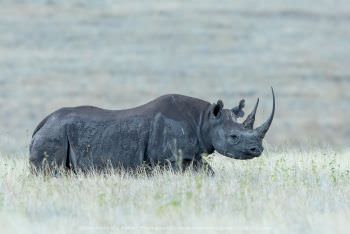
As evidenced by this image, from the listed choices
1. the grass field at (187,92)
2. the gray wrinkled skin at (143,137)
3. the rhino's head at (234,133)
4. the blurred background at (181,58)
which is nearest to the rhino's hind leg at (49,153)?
the gray wrinkled skin at (143,137)

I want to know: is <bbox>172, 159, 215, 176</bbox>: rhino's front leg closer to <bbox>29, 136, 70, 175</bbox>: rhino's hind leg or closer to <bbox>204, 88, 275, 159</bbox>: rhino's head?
<bbox>204, 88, 275, 159</bbox>: rhino's head

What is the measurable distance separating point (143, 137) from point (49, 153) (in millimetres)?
1089

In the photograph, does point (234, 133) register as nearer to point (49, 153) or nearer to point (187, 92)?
point (49, 153)

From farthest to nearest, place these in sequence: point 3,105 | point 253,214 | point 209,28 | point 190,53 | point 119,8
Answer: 1. point 119,8
2. point 209,28
3. point 190,53
4. point 3,105
5. point 253,214

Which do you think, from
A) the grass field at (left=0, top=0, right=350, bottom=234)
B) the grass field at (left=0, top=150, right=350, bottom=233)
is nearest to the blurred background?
the grass field at (left=0, top=0, right=350, bottom=234)

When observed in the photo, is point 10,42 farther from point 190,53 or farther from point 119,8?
point 119,8

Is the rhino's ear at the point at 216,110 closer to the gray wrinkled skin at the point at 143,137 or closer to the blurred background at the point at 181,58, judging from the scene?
the gray wrinkled skin at the point at 143,137

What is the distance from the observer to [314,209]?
12.7 meters

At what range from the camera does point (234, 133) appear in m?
15.6

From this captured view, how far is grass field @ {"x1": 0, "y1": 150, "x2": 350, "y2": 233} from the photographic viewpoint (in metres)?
11.7

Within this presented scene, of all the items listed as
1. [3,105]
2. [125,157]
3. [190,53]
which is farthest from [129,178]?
[190,53]

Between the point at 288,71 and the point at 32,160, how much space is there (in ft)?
93.5

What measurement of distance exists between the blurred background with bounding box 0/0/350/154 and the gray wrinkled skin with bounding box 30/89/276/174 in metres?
11.6

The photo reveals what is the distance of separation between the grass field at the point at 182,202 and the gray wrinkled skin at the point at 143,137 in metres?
0.32
